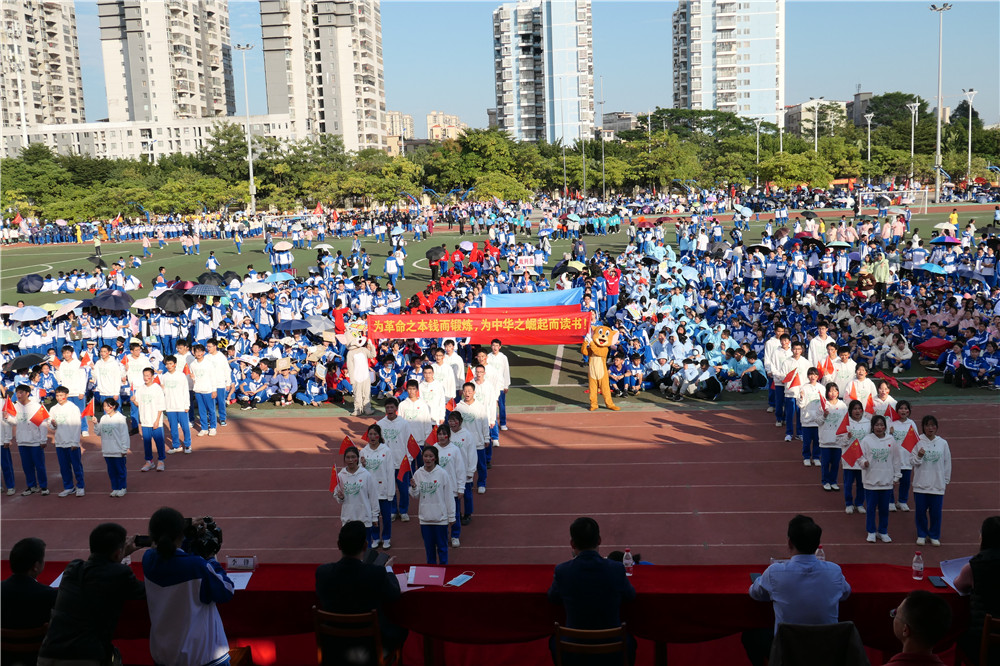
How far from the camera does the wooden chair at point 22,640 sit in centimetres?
518

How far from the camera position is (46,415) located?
1147 cm

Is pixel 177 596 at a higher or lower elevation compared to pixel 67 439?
higher

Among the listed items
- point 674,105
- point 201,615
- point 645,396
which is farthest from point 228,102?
point 201,615

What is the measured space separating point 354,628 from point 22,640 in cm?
208

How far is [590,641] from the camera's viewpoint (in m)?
5.05

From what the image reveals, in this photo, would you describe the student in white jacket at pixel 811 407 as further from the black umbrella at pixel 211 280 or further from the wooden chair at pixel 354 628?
the black umbrella at pixel 211 280

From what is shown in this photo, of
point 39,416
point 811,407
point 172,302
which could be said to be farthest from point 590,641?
point 172,302

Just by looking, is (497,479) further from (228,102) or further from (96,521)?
(228,102)

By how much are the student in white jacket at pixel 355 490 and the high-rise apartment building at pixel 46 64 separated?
118 meters

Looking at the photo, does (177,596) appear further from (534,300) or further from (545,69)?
(545,69)

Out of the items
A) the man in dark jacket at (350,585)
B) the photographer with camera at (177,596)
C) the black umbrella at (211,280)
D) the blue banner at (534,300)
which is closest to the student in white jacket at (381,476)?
the man in dark jacket at (350,585)

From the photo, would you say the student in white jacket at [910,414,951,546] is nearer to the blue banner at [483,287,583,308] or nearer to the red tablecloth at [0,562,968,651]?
the red tablecloth at [0,562,968,651]

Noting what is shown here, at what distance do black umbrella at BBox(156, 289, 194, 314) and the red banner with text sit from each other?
5.70m

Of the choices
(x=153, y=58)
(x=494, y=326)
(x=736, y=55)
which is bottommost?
(x=494, y=326)
